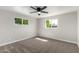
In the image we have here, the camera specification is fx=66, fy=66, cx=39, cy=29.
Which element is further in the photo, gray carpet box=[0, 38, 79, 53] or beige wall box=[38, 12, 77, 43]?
beige wall box=[38, 12, 77, 43]

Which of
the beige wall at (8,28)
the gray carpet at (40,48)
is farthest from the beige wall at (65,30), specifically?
the beige wall at (8,28)

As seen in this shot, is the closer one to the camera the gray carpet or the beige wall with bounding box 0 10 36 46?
the gray carpet

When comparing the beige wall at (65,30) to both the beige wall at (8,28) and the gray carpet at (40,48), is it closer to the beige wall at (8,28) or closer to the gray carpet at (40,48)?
the gray carpet at (40,48)

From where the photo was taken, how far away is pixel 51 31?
388 centimetres

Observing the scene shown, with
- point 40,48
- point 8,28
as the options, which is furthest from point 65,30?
point 8,28

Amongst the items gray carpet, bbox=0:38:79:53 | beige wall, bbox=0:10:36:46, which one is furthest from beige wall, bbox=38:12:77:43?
beige wall, bbox=0:10:36:46

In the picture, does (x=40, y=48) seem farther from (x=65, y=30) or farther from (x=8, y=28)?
(x=8, y=28)

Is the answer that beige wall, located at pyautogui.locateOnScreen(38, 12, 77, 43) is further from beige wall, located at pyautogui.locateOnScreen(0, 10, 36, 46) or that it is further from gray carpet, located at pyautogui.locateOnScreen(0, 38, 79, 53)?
beige wall, located at pyautogui.locateOnScreen(0, 10, 36, 46)

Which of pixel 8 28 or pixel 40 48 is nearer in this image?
pixel 40 48

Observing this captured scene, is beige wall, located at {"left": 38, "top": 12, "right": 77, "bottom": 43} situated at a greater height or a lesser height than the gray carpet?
greater
